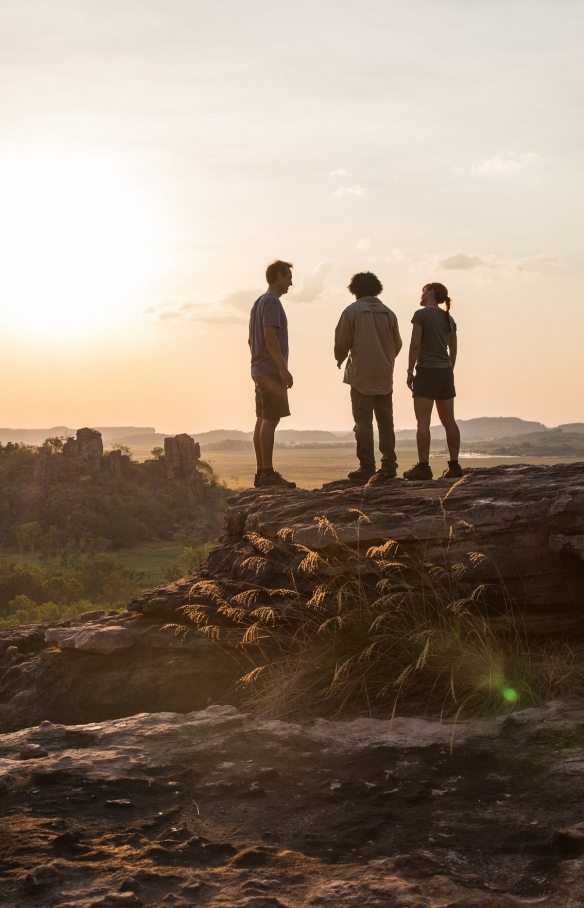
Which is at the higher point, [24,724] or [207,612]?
[207,612]

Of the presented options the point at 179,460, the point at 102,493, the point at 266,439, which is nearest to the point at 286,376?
the point at 266,439

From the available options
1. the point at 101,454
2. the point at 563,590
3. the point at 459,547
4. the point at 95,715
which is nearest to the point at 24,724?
the point at 95,715

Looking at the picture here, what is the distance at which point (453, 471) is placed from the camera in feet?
31.4

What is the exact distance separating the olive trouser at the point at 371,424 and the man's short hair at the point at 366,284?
3.95 feet

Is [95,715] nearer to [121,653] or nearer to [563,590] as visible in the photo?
[121,653]

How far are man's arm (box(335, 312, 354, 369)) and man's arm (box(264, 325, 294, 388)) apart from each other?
2.51 feet

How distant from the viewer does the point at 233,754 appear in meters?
5.63

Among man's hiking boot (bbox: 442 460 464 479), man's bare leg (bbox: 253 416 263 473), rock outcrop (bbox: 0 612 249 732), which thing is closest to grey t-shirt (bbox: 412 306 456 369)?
man's hiking boot (bbox: 442 460 464 479)

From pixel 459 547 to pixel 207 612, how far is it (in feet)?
8.55

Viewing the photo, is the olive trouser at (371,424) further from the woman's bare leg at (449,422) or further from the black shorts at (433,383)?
the woman's bare leg at (449,422)

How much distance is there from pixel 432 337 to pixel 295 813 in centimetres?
619

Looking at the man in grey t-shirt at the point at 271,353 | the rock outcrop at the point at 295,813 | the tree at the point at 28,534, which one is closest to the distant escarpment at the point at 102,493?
the tree at the point at 28,534

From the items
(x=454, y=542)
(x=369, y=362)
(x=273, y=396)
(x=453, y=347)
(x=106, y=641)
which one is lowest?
(x=106, y=641)

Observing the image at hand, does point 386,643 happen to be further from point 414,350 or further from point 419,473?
point 414,350
